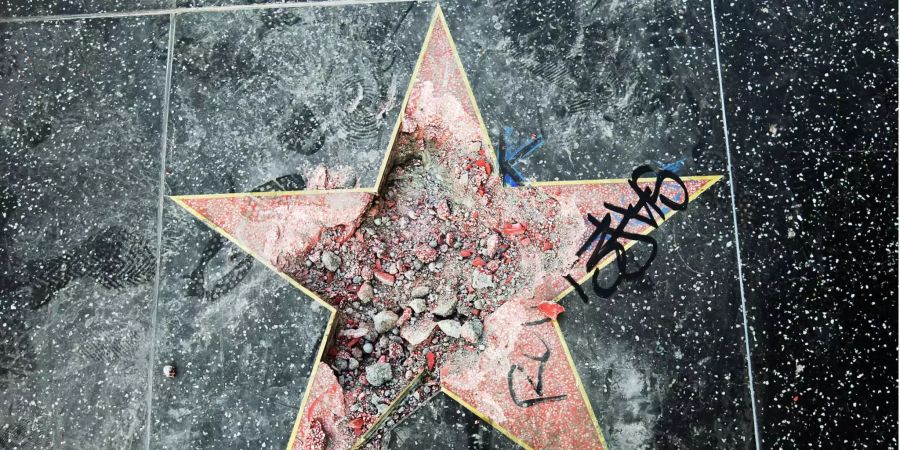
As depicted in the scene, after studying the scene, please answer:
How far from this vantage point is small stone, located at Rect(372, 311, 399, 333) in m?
2.04

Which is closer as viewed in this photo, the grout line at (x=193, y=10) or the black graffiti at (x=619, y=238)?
the black graffiti at (x=619, y=238)

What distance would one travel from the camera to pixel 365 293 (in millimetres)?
2072

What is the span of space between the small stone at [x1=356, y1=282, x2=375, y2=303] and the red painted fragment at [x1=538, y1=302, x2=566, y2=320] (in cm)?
59

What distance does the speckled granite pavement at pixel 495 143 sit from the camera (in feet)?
6.62

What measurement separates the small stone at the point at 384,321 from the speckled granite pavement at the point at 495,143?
0.64 ft

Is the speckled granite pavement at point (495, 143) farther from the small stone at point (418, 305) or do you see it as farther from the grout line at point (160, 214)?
the small stone at point (418, 305)

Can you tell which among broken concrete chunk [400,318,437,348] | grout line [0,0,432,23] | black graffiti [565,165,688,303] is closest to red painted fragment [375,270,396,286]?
broken concrete chunk [400,318,437,348]

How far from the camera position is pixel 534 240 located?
2.07 m

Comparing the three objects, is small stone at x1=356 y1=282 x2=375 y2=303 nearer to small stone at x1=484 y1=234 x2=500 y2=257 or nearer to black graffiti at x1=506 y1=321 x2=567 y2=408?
small stone at x1=484 y1=234 x2=500 y2=257

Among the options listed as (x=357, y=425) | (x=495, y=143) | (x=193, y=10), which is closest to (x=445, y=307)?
(x=357, y=425)

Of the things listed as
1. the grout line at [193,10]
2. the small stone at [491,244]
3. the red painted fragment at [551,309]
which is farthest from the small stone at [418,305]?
the grout line at [193,10]

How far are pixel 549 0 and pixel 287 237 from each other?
1.25 metres

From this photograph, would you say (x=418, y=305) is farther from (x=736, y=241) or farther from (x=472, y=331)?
(x=736, y=241)

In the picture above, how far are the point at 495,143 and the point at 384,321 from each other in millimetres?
722
